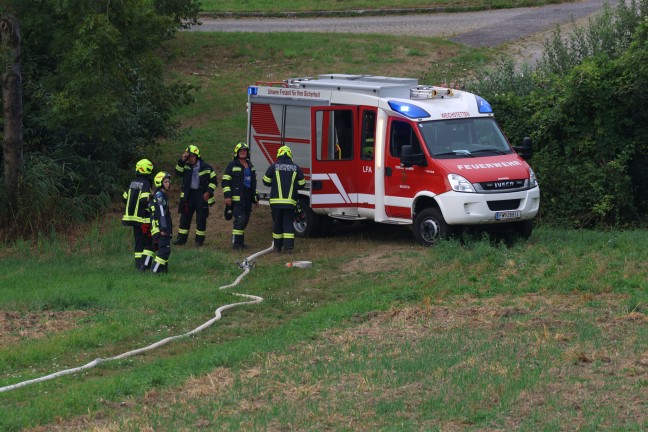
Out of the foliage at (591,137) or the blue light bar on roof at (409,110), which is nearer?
the blue light bar on roof at (409,110)

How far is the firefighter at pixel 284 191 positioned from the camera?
17.3 metres

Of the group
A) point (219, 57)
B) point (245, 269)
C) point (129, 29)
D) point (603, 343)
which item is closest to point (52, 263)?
point (245, 269)

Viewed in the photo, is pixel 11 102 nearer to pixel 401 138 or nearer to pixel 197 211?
pixel 197 211

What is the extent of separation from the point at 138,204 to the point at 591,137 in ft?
27.4

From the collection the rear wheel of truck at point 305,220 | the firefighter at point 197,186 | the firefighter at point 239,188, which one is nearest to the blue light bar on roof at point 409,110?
the rear wheel of truck at point 305,220

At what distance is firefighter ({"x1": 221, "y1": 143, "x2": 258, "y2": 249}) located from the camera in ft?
58.6

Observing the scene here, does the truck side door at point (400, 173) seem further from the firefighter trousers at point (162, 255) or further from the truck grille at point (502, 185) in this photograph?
the firefighter trousers at point (162, 255)

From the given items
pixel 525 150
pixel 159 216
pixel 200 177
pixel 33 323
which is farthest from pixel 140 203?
pixel 525 150

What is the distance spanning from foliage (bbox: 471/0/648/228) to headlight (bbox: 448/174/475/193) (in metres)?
3.37

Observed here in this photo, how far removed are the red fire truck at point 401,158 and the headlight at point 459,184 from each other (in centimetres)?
1

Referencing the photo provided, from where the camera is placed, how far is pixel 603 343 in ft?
34.1

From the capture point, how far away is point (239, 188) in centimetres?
1786

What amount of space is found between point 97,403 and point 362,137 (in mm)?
9387

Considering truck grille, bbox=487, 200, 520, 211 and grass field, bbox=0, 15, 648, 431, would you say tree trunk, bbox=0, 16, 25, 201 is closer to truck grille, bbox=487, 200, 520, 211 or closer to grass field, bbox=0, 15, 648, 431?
grass field, bbox=0, 15, 648, 431
